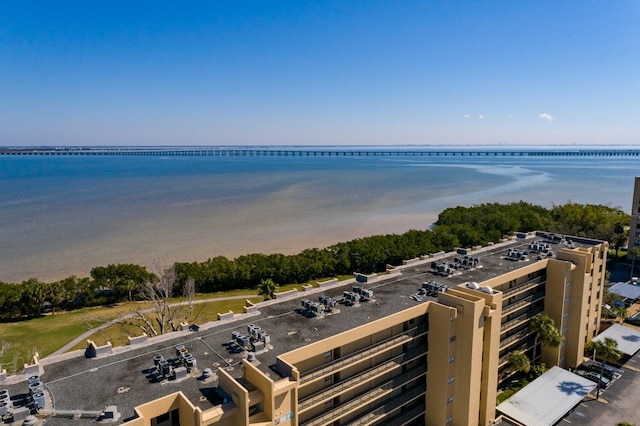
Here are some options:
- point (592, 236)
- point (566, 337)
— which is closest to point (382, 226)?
point (592, 236)

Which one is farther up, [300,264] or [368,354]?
[368,354]

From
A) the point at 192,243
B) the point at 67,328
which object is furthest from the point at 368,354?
the point at 192,243

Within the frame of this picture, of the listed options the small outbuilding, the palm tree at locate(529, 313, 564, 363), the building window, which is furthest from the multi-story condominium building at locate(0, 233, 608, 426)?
the small outbuilding

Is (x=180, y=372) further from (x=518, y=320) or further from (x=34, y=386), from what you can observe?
(x=518, y=320)

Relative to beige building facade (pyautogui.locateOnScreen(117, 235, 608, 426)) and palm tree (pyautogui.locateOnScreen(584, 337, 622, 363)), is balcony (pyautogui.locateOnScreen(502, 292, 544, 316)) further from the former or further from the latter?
palm tree (pyautogui.locateOnScreen(584, 337, 622, 363))

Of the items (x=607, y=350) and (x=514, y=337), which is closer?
(x=514, y=337)

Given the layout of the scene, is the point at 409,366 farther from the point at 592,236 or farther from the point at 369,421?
the point at 592,236
